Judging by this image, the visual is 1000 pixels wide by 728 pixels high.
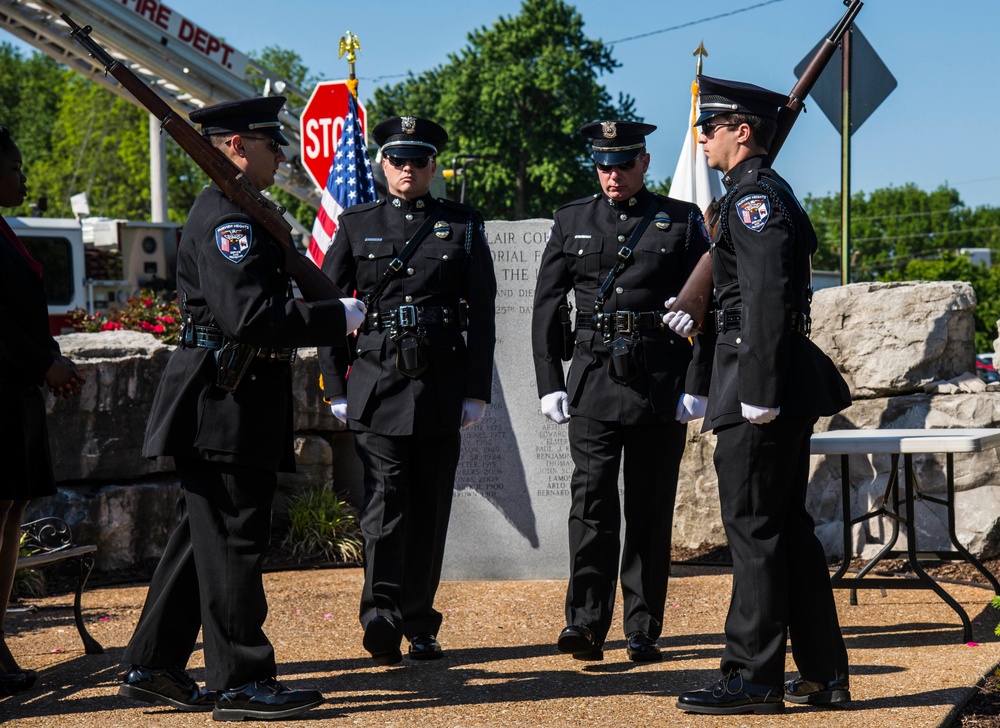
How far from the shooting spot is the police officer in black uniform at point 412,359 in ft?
16.1

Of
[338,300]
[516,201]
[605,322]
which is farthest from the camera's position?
[516,201]

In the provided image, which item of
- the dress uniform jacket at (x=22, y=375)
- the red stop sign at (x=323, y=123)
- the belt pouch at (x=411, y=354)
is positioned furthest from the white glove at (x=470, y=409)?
the red stop sign at (x=323, y=123)

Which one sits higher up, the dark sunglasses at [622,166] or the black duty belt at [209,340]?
the dark sunglasses at [622,166]

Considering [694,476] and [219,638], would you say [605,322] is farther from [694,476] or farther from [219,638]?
[694,476]

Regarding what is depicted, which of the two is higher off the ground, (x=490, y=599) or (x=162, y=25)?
(x=162, y=25)

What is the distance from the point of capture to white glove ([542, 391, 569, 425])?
5.10 metres

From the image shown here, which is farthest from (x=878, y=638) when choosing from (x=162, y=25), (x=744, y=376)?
(x=162, y=25)

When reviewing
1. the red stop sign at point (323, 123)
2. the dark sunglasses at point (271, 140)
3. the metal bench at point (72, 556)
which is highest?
the red stop sign at point (323, 123)

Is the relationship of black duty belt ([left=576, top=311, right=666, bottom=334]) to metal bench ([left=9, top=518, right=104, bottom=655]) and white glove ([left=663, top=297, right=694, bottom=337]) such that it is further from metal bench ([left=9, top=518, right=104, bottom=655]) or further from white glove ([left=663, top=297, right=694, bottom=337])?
metal bench ([left=9, top=518, right=104, bottom=655])

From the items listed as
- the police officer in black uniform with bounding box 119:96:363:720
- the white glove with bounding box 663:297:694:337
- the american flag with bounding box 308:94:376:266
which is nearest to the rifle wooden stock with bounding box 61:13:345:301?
the police officer in black uniform with bounding box 119:96:363:720

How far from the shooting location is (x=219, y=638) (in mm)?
4039

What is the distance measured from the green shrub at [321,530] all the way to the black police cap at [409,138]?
10.4ft

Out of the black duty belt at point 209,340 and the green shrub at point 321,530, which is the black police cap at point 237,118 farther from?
the green shrub at point 321,530

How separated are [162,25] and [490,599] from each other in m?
12.3
